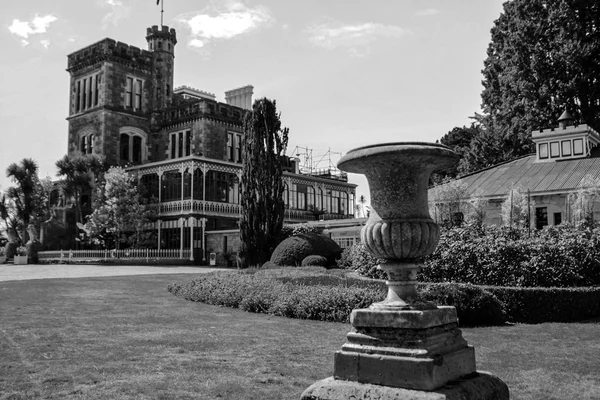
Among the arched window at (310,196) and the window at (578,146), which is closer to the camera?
the window at (578,146)

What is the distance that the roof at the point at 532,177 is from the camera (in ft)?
93.0

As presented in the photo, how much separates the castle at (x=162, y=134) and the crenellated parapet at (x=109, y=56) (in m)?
0.08

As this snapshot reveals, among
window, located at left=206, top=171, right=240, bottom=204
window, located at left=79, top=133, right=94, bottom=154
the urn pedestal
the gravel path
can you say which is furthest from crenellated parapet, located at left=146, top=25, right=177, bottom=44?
the urn pedestal

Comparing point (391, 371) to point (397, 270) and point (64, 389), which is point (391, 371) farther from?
point (64, 389)

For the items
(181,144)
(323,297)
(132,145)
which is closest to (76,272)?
(323,297)

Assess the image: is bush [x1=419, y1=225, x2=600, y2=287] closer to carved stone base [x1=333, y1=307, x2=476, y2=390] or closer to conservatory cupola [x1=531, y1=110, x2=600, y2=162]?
carved stone base [x1=333, y1=307, x2=476, y2=390]

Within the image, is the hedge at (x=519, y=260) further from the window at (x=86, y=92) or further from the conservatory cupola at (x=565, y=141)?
the window at (x=86, y=92)

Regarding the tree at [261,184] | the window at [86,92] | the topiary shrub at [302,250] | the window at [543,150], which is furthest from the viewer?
the window at [86,92]

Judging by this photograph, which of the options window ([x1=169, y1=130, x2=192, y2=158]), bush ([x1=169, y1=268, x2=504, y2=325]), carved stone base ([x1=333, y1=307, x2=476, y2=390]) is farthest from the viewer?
window ([x1=169, y1=130, x2=192, y2=158])

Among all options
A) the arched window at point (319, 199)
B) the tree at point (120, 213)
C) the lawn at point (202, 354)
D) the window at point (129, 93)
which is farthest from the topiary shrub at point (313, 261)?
the window at point (129, 93)

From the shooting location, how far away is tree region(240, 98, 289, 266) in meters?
23.4

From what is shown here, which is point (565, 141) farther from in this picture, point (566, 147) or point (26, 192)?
point (26, 192)

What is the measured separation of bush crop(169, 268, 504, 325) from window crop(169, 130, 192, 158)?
3160 centimetres

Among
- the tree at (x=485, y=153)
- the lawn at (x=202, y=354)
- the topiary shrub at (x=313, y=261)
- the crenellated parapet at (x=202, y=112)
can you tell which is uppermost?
the crenellated parapet at (x=202, y=112)
